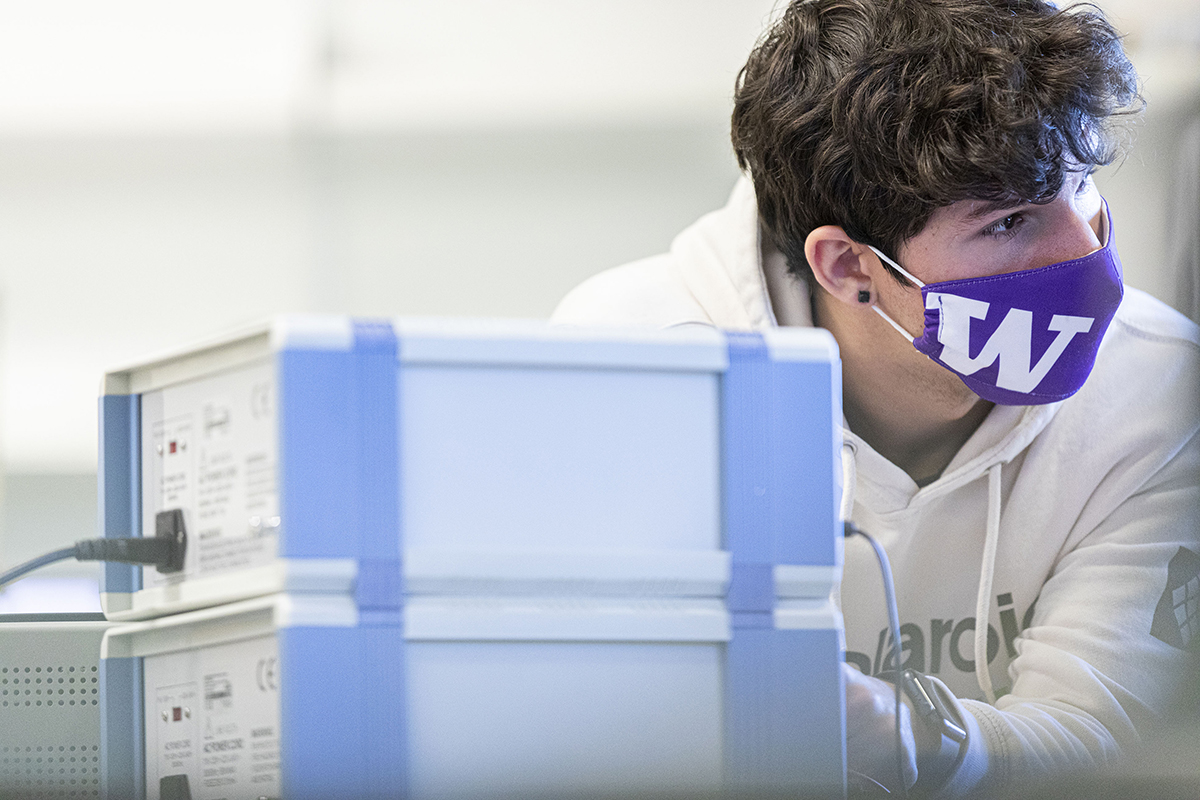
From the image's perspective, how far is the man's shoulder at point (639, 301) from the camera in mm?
1300

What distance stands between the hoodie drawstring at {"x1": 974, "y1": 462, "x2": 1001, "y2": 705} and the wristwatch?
30cm

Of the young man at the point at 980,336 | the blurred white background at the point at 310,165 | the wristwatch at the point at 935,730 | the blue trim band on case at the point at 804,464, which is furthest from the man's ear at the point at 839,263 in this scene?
the blurred white background at the point at 310,165

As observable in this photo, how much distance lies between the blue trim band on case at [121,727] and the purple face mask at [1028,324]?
2.61 feet

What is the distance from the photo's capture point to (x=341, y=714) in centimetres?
68

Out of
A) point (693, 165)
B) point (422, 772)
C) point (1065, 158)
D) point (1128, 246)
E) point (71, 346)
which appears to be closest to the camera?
point (422, 772)

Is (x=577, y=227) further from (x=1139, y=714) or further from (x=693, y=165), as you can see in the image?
(x=1139, y=714)

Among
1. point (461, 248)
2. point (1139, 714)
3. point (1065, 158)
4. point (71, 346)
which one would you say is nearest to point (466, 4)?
point (461, 248)

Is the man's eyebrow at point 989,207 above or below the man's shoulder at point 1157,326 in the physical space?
above

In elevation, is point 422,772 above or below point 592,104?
below

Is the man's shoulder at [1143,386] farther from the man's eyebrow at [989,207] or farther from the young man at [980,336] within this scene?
the man's eyebrow at [989,207]

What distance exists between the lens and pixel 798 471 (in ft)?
2.47

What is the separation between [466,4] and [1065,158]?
108 inches

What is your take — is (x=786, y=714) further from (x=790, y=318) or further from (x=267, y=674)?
(x=790, y=318)

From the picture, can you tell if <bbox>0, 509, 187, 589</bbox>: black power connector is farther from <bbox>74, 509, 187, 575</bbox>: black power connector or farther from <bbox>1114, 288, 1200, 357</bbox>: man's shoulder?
<bbox>1114, 288, 1200, 357</bbox>: man's shoulder
